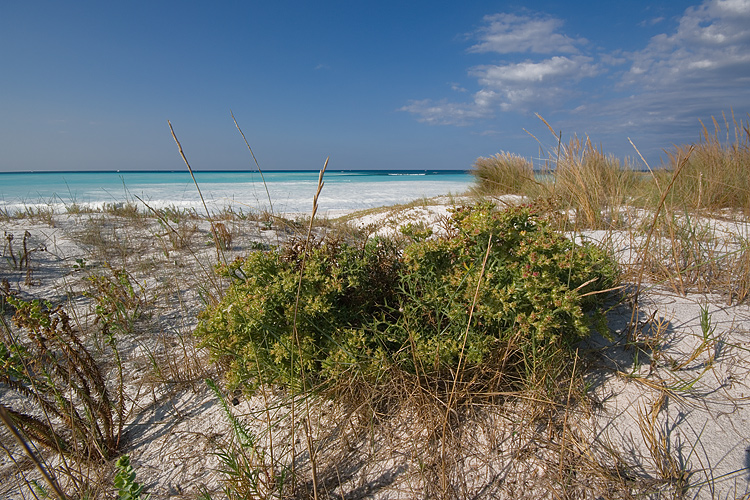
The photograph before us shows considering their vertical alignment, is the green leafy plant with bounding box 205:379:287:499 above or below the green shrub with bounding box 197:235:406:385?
below

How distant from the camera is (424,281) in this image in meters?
1.68

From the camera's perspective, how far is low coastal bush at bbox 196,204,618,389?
146 cm

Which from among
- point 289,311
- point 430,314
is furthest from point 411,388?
point 289,311

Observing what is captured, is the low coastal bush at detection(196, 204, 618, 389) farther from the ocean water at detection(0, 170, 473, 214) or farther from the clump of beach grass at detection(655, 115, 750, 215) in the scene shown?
the clump of beach grass at detection(655, 115, 750, 215)

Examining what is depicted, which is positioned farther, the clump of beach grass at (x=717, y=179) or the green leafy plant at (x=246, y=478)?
the clump of beach grass at (x=717, y=179)

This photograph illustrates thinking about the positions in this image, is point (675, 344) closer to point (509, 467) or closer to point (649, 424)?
point (649, 424)

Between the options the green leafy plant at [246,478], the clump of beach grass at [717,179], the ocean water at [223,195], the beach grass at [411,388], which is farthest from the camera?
the ocean water at [223,195]

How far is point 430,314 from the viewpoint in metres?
1.64

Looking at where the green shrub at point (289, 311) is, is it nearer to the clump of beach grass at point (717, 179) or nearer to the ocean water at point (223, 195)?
the ocean water at point (223, 195)

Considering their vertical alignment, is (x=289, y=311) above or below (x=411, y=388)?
above

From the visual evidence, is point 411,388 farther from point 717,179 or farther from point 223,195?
point 223,195

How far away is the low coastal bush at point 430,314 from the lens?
1458 mm

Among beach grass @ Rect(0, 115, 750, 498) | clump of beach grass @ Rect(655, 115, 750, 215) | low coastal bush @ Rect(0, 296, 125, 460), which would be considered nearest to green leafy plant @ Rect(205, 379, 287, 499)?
beach grass @ Rect(0, 115, 750, 498)

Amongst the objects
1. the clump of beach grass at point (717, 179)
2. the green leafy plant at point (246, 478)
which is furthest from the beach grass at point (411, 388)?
the clump of beach grass at point (717, 179)
